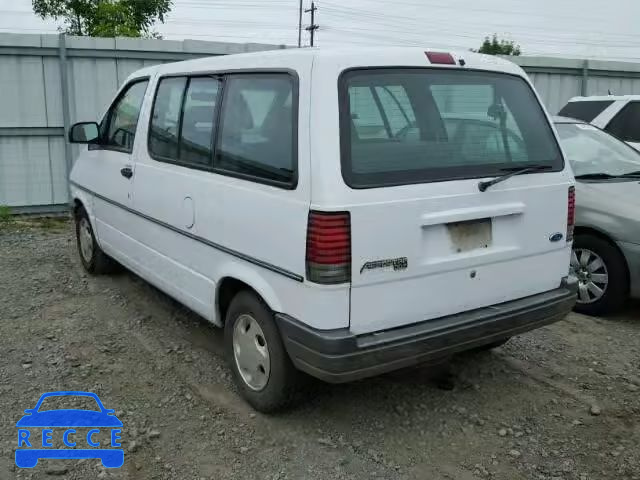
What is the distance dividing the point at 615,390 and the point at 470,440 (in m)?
1.20

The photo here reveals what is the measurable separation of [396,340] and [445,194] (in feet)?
2.47

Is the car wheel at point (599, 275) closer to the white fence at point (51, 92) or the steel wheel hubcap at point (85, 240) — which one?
the steel wheel hubcap at point (85, 240)

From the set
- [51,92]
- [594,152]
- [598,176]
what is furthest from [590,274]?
[51,92]

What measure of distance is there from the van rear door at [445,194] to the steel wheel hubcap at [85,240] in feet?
12.4

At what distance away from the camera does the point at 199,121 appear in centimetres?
392

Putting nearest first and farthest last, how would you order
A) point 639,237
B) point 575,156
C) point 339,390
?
point 339,390, point 639,237, point 575,156

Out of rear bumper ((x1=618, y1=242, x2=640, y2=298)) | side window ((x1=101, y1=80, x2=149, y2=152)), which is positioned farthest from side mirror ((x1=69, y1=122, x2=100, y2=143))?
rear bumper ((x1=618, y1=242, x2=640, y2=298))

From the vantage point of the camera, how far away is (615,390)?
3.93 metres

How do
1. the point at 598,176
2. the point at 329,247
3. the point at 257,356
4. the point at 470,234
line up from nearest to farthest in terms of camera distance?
the point at 329,247 < the point at 470,234 < the point at 257,356 < the point at 598,176

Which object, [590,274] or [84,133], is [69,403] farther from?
[590,274]

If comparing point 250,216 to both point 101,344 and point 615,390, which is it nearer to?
point 101,344

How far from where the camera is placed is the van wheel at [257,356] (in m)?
3.28

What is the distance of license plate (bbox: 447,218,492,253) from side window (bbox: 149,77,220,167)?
1477mm

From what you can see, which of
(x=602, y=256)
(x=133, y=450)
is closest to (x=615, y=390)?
(x=602, y=256)
